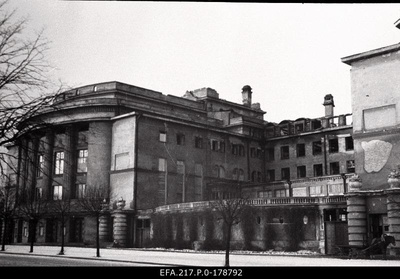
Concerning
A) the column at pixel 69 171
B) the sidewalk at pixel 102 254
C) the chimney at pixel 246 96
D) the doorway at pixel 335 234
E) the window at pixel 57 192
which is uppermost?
the chimney at pixel 246 96

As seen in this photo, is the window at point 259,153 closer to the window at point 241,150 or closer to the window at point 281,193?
the window at point 241,150

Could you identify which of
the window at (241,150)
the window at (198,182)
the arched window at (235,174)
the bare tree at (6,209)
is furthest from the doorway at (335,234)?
the window at (241,150)

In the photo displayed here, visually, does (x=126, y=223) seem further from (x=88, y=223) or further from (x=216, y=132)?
(x=216, y=132)

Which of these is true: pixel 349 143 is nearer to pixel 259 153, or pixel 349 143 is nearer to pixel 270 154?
pixel 270 154

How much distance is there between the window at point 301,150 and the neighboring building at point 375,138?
26.7 m

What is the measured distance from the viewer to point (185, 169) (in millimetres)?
45469

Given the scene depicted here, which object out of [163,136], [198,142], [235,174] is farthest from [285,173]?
[163,136]

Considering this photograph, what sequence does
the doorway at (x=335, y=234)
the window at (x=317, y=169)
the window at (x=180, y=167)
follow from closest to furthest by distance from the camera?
the doorway at (x=335, y=234) → the window at (x=180, y=167) → the window at (x=317, y=169)

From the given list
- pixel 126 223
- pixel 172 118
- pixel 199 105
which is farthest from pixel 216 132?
pixel 126 223

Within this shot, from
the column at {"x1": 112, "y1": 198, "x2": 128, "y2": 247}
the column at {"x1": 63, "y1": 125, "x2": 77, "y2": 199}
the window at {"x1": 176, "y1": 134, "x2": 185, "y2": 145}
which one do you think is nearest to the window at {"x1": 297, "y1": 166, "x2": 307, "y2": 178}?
the window at {"x1": 176, "y1": 134, "x2": 185, "y2": 145}

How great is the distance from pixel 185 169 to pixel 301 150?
16539 mm

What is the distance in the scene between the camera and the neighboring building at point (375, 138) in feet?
88.4

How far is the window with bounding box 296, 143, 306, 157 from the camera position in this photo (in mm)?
55750

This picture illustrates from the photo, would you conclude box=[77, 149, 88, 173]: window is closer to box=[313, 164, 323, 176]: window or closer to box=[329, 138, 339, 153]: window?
box=[313, 164, 323, 176]: window
